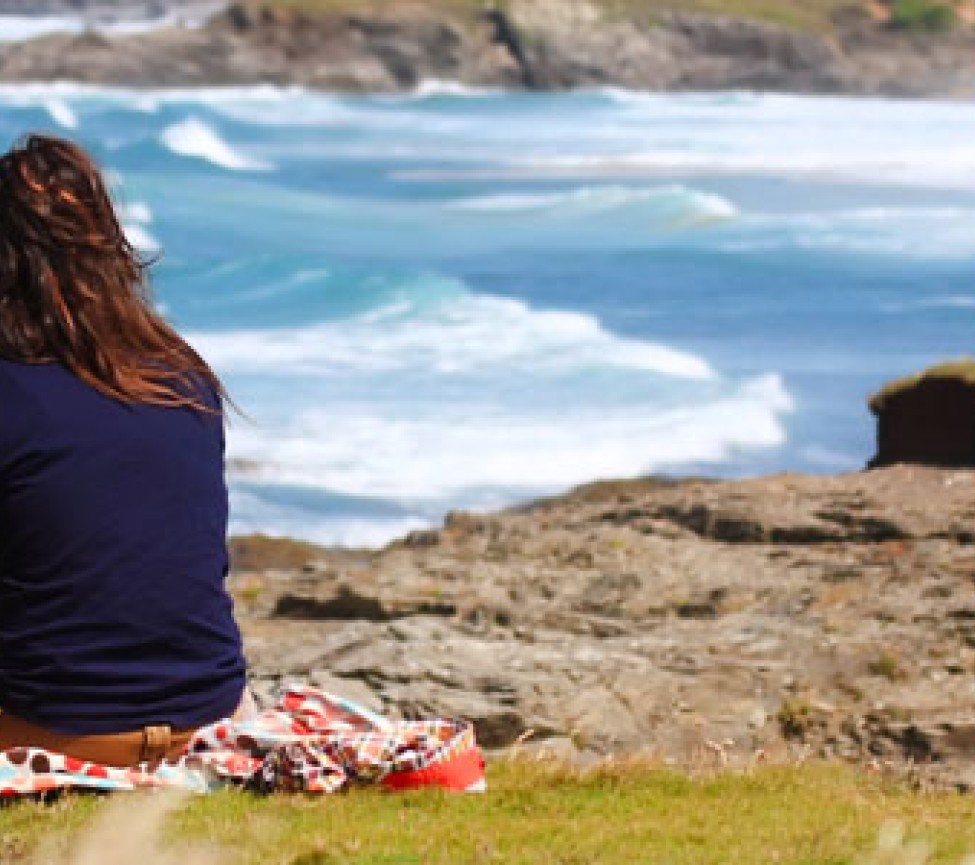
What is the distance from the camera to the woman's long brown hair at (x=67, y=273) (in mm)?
5734

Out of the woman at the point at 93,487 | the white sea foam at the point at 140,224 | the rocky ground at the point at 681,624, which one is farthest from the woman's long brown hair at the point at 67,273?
the white sea foam at the point at 140,224

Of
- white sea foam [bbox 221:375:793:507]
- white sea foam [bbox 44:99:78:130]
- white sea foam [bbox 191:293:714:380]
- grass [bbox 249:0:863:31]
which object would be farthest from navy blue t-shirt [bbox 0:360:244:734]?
grass [bbox 249:0:863:31]

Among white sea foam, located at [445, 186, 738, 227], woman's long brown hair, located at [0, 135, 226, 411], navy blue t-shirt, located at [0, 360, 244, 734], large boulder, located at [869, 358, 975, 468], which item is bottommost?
white sea foam, located at [445, 186, 738, 227]

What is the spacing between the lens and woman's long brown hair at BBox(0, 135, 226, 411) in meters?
5.73

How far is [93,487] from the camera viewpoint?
19.0 feet

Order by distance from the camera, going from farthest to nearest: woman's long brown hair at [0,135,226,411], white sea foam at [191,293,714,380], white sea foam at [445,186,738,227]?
white sea foam at [445,186,738,227]
white sea foam at [191,293,714,380]
woman's long brown hair at [0,135,226,411]

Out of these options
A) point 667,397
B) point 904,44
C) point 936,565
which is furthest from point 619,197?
point 904,44

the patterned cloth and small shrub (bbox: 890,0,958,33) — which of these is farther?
small shrub (bbox: 890,0,958,33)

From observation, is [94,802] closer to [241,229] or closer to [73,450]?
[73,450]

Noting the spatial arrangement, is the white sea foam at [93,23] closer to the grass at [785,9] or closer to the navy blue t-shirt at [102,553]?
the grass at [785,9]

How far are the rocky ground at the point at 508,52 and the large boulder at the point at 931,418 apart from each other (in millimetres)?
98241

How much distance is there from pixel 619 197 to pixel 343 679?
54.2 metres

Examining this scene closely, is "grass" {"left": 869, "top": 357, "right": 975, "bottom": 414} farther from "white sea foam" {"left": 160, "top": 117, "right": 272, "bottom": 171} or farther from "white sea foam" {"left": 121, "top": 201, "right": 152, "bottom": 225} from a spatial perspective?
"white sea foam" {"left": 160, "top": 117, "right": 272, "bottom": 171}

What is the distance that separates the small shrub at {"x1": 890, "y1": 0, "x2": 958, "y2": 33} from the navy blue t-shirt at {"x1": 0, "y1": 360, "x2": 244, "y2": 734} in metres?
131
